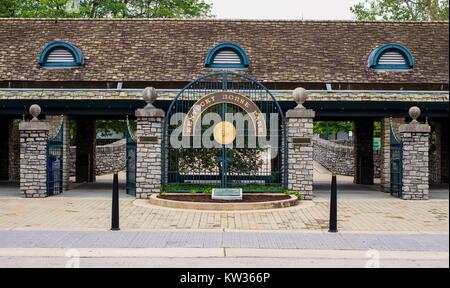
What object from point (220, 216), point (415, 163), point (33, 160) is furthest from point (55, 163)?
point (415, 163)

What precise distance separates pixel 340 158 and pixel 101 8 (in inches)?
622

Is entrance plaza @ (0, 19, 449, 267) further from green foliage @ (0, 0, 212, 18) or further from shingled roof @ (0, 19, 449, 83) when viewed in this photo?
green foliage @ (0, 0, 212, 18)

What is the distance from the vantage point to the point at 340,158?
32156 millimetres

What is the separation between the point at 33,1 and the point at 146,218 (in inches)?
819

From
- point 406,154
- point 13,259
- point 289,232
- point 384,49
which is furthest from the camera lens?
point 384,49

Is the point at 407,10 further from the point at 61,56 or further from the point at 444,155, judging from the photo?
the point at 61,56

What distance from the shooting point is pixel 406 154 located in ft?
57.1

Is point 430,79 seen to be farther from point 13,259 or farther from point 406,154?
point 13,259

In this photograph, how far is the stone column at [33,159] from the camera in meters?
17.0

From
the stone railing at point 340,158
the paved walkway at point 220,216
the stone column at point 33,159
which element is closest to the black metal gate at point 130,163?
the paved walkway at point 220,216

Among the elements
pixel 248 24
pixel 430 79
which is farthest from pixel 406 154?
pixel 248 24

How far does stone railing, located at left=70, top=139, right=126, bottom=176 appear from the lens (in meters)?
30.2

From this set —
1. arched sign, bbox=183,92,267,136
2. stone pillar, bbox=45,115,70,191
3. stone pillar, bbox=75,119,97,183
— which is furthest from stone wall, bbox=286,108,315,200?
stone pillar, bbox=75,119,97,183

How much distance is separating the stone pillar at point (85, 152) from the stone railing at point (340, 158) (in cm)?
1305
